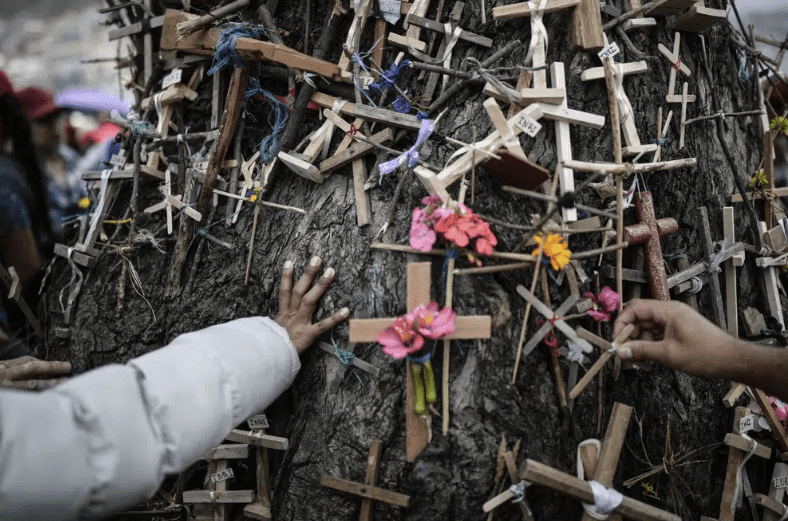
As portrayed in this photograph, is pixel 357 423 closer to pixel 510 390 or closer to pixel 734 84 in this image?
pixel 510 390

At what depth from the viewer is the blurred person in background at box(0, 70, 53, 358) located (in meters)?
4.87

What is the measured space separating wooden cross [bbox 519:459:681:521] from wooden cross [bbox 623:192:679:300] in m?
1.10

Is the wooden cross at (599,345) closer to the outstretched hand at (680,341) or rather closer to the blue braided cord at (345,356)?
the outstretched hand at (680,341)

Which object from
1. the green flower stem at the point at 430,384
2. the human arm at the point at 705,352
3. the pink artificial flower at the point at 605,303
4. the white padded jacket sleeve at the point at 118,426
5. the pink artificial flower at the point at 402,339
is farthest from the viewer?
the pink artificial flower at the point at 605,303

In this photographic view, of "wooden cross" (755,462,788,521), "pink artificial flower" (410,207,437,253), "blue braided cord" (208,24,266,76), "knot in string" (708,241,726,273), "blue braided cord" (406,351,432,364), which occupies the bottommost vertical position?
"wooden cross" (755,462,788,521)

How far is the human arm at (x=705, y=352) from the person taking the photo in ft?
7.22

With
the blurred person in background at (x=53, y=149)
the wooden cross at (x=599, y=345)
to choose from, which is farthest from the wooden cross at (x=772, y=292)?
the blurred person in background at (x=53, y=149)

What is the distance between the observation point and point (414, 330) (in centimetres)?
252

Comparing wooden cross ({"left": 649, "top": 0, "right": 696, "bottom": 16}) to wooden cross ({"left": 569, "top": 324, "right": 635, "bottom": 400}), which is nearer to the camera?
wooden cross ({"left": 569, "top": 324, "right": 635, "bottom": 400})

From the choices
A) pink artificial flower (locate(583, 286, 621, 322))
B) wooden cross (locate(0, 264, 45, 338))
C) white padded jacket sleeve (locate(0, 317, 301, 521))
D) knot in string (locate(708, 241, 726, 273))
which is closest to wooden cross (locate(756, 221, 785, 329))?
knot in string (locate(708, 241, 726, 273))

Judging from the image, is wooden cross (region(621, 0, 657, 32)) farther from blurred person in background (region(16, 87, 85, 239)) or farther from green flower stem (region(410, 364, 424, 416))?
blurred person in background (region(16, 87, 85, 239))

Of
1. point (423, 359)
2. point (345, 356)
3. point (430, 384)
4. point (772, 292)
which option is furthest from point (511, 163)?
point (772, 292)

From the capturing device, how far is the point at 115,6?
412 cm

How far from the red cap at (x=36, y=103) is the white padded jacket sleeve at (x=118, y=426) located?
5723 millimetres
